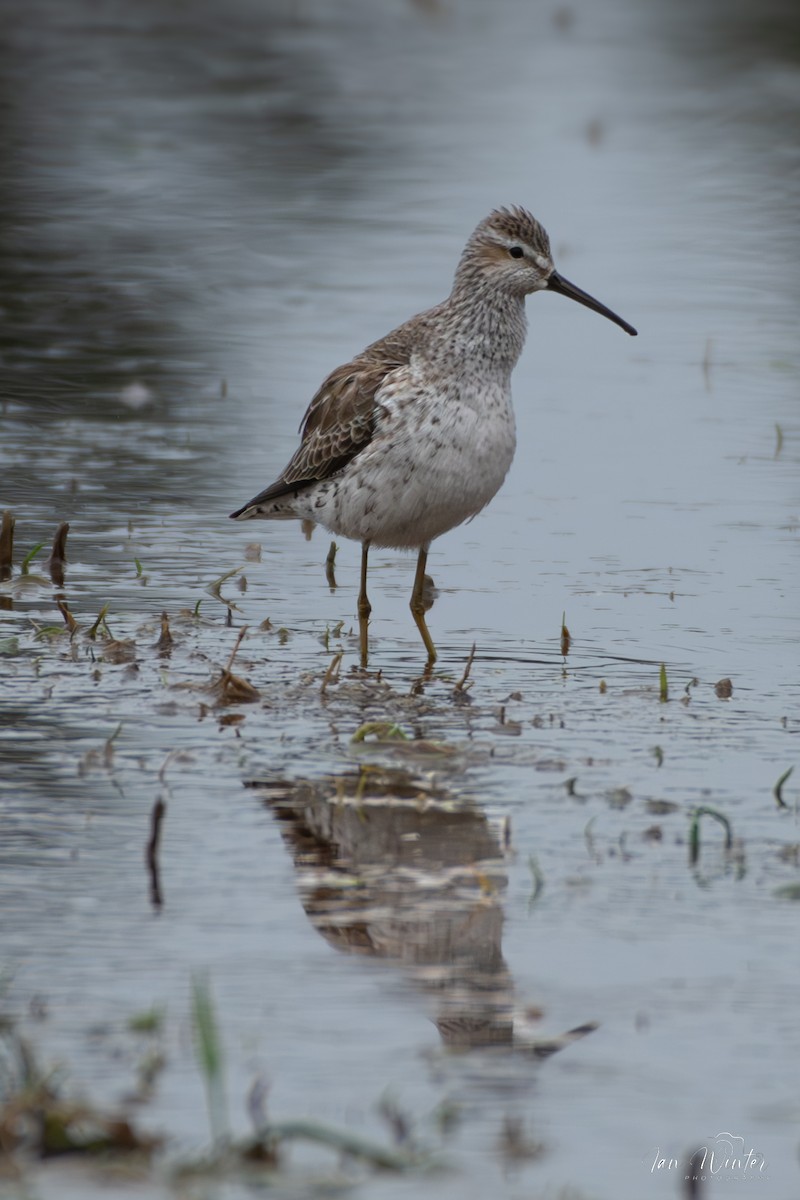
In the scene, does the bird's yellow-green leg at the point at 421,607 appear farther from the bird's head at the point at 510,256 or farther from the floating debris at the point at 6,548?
the floating debris at the point at 6,548

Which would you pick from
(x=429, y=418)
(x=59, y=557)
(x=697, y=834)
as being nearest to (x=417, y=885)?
(x=697, y=834)

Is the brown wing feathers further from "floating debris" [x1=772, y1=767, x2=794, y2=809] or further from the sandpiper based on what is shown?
"floating debris" [x1=772, y1=767, x2=794, y2=809]

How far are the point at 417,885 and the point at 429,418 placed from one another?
2963mm

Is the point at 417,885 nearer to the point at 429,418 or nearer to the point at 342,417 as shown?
the point at 429,418

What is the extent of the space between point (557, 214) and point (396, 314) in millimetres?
4161

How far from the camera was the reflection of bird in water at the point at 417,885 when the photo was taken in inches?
200

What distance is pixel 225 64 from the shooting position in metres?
25.3

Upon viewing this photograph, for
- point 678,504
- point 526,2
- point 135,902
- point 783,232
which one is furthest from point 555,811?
point 526,2

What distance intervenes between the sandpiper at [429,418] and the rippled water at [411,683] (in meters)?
0.52

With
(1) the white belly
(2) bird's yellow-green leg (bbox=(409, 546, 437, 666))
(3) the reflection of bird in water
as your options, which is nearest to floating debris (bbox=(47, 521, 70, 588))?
(1) the white belly

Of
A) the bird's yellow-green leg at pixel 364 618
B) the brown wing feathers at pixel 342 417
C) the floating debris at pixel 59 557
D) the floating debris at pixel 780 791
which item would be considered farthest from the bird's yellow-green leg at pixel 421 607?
the floating debris at pixel 780 791

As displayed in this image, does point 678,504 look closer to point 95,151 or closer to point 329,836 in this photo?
point 329,836

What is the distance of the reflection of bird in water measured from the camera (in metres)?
5.08

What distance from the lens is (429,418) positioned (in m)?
8.39
